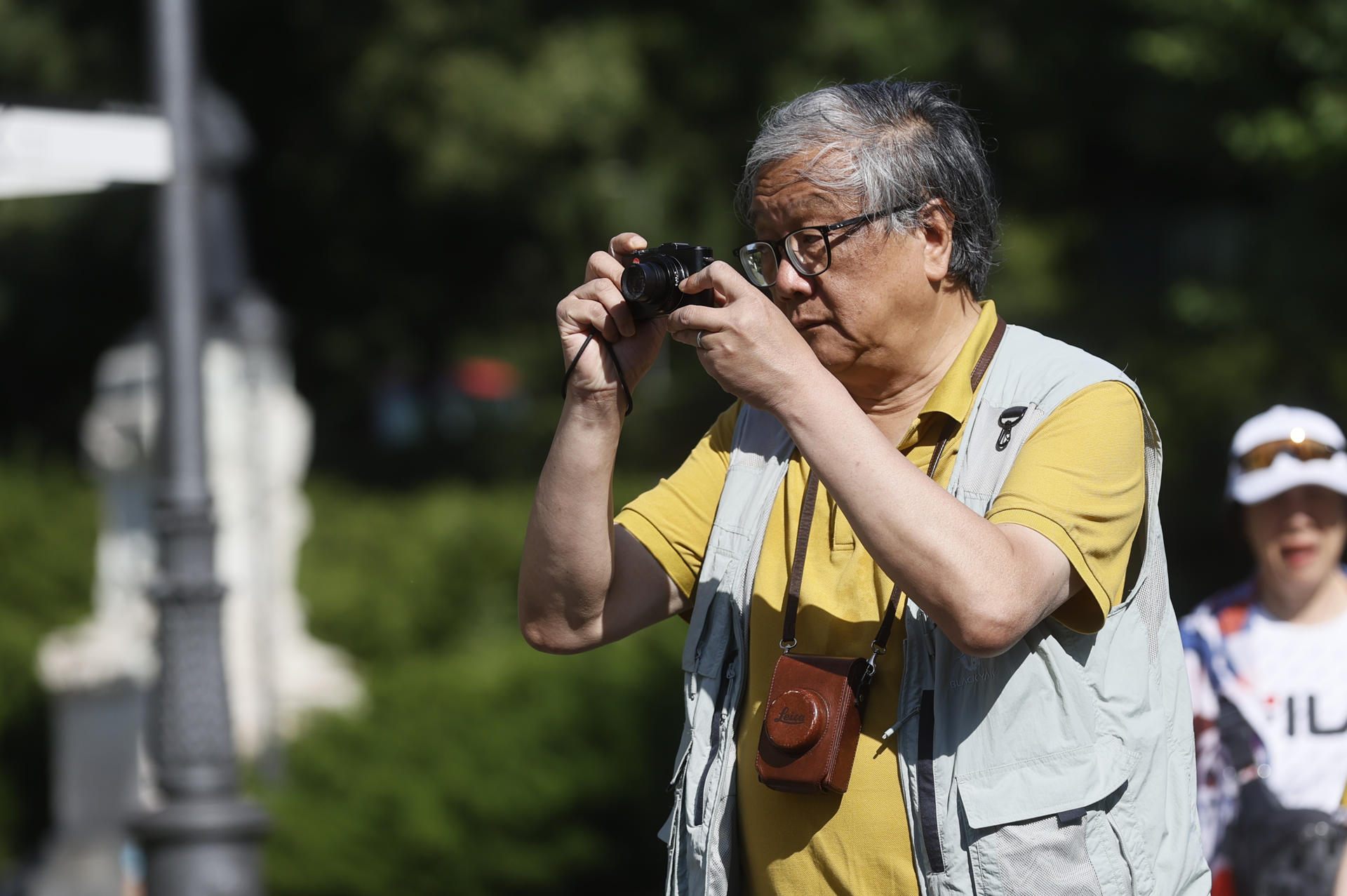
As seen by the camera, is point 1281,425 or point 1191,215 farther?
point 1191,215

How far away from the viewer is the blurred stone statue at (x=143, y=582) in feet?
30.2

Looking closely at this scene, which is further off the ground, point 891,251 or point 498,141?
point 498,141

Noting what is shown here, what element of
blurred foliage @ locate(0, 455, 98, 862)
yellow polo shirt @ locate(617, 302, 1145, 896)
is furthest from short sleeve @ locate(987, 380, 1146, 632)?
blurred foliage @ locate(0, 455, 98, 862)

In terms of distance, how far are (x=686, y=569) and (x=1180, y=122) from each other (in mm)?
8533

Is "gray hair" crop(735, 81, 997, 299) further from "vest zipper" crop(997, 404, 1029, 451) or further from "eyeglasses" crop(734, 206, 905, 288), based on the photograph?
"vest zipper" crop(997, 404, 1029, 451)

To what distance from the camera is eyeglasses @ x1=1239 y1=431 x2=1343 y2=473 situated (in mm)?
3623

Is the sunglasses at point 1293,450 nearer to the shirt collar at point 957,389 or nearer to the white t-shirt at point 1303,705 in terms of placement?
the white t-shirt at point 1303,705

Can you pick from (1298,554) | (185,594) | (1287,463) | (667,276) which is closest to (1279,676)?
(1298,554)

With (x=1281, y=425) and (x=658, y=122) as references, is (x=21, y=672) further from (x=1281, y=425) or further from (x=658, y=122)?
(x=1281, y=425)

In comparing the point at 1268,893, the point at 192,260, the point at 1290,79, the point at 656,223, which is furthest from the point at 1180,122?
the point at 1268,893

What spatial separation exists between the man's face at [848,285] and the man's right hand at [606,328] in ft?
0.62

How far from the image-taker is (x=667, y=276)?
2.11 meters

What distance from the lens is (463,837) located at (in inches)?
276

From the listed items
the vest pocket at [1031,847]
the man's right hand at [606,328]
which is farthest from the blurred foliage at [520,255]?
the vest pocket at [1031,847]
